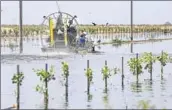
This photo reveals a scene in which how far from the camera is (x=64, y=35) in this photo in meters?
51.3

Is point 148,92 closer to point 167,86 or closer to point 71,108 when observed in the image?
point 167,86

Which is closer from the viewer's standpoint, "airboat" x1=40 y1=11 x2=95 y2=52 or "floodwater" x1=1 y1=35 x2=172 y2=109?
"floodwater" x1=1 y1=35 x2=172 y2=109

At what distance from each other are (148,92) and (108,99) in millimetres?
2510

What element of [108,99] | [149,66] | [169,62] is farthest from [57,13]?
[108,99]

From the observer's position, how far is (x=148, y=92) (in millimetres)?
22578

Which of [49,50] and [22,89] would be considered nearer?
[22,89]

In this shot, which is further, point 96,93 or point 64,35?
point 64,35

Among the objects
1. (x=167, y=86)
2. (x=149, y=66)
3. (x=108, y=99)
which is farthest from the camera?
(x=149, y=66)

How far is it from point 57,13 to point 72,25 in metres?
1.75

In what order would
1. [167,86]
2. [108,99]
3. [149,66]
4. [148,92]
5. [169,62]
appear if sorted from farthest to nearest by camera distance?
[169,62], [149,66], [167,86], [148,92], [108,99]

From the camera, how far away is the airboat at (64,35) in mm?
50781

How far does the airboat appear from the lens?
1999 inches

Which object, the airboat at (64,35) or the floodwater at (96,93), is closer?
the floodwater at (96,93)

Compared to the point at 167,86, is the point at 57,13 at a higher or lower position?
higher
